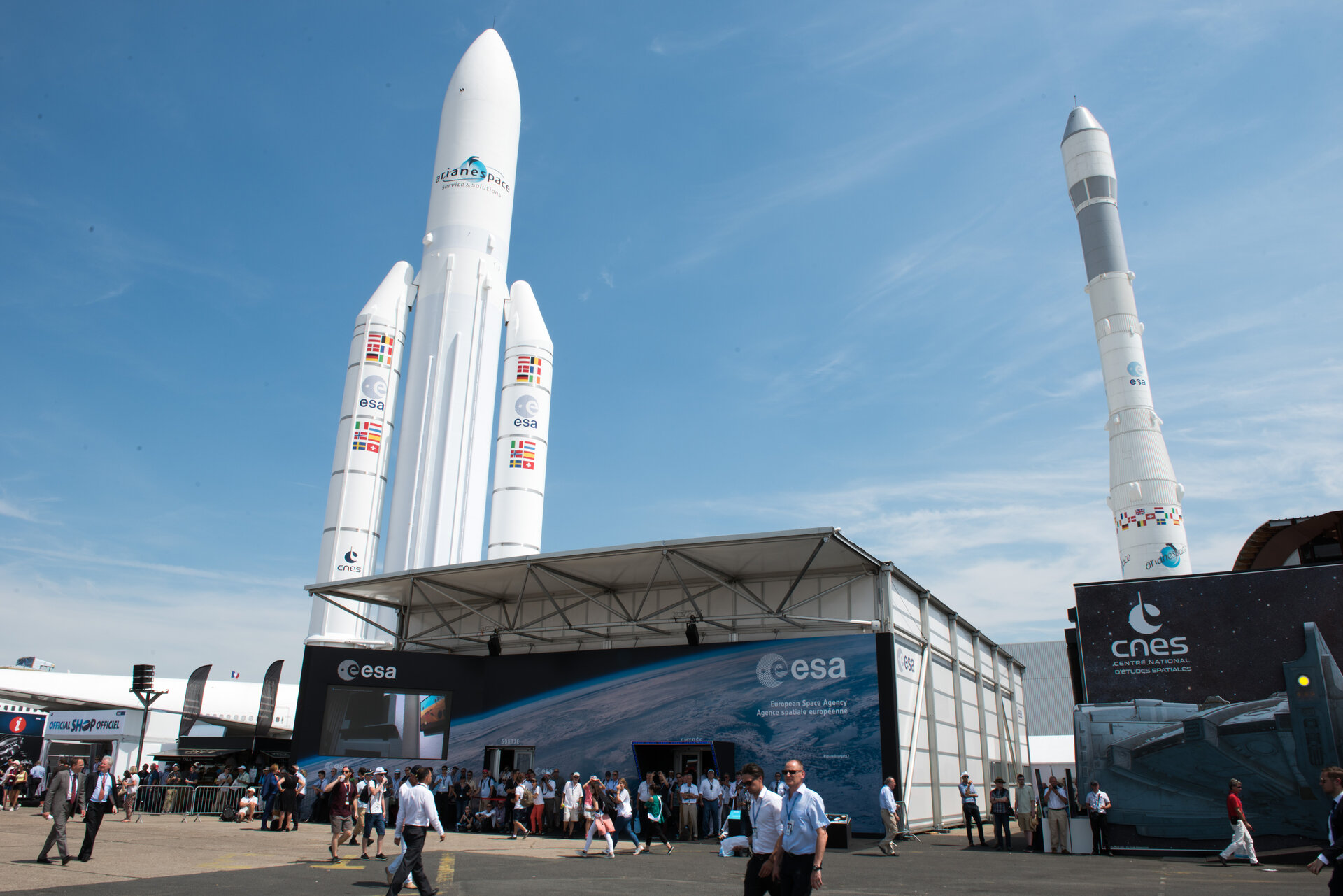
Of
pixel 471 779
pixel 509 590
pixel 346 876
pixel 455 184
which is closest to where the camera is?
pixel 346 876

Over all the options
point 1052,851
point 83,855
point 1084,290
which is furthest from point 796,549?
point 1084,290

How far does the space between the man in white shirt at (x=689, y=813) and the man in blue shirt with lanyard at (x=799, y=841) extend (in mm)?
12354

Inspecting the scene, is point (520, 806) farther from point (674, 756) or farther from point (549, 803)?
point (674, 756)

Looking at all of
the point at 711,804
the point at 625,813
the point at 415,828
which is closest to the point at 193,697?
the point at 711,804

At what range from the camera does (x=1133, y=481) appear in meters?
32.7

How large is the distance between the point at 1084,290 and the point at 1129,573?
1253cm

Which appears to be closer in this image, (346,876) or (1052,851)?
(346,876)

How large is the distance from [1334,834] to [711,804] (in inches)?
510

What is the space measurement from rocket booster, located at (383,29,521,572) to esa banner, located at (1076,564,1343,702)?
1895 centimetres

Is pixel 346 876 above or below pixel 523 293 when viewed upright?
below

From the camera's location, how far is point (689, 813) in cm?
1778

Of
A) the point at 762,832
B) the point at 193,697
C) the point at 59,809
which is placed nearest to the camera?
the point at 762,832

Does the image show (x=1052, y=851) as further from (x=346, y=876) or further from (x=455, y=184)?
(x=455, y=184)

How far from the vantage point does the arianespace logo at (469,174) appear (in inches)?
1240
